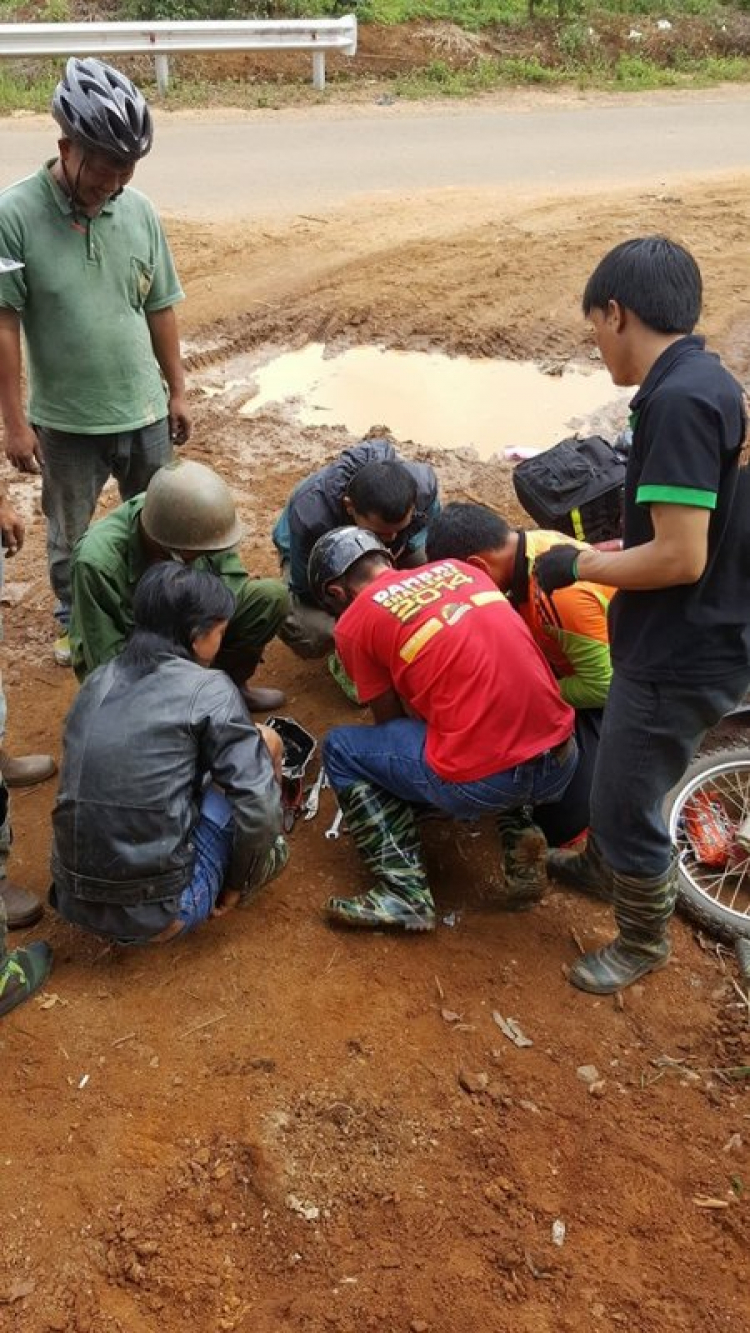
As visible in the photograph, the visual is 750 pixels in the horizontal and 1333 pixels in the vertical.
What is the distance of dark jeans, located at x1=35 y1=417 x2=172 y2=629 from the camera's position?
4219mm

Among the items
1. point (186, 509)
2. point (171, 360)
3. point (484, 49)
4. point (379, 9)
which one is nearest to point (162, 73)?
point (379, 9)

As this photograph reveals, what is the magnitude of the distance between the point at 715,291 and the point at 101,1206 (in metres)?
7.58

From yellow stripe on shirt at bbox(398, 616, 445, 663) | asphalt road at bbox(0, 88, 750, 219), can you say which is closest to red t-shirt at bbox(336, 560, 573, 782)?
yellow stripe on shirt at bbox(398, 616, 445, 663)

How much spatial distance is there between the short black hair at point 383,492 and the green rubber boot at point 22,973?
1988mm

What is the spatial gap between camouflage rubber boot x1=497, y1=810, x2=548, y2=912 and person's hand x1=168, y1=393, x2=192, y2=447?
2158mm

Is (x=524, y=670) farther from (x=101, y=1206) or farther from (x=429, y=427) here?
(x=429, y=427)

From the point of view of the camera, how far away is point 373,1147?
2838 millimetres

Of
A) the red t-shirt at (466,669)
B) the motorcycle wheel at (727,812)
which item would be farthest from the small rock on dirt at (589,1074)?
the red t-shirt at (466,669)

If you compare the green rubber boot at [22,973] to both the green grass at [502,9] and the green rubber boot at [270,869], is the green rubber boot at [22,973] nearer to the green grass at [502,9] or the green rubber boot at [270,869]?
the green rubber boot at [270,869]

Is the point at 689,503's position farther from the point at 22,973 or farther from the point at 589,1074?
the point at 22,973

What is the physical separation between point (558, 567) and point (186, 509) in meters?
1.41

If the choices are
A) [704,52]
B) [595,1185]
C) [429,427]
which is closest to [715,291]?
[429,427]

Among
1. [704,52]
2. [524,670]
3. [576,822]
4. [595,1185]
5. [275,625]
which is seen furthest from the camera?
[704,52]

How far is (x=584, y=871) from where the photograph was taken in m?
3.67
